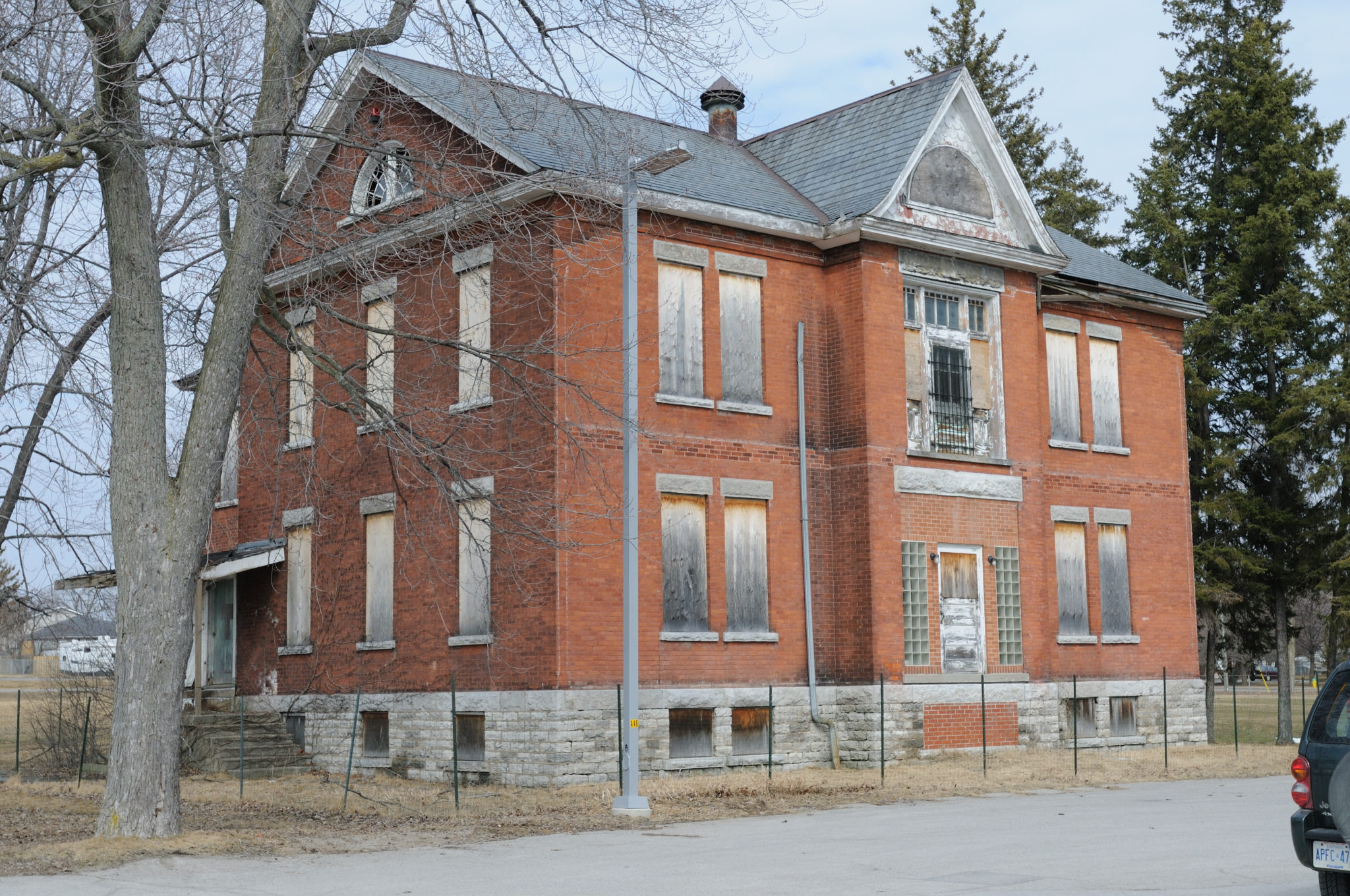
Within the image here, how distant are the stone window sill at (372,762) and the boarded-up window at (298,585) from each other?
2.68m

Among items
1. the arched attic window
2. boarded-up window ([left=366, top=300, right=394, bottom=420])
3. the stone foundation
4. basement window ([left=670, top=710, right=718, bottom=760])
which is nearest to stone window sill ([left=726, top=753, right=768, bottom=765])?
the stone foundation

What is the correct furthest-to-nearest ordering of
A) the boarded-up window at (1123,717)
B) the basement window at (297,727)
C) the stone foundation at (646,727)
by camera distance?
the boarded-up window at (1123,717) → the basement window at (297,727) → the stone foundation at (646,727)

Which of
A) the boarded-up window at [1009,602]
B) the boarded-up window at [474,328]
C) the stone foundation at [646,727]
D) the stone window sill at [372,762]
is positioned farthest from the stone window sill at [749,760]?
the boarded-up window at [474,328]

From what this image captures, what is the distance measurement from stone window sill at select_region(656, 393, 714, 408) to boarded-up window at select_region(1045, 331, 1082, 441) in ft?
24.5

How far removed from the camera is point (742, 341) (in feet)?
73.9

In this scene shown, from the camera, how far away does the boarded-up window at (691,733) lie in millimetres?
20969

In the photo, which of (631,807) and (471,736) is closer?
(631,807)

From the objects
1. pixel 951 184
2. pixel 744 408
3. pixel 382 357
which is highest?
pixel 951 184

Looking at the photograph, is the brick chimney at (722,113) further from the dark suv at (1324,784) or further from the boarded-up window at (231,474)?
the dark suv at (1324,784)

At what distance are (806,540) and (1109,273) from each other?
989 cm

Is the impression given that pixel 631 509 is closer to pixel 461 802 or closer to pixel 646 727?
pixel 461 802

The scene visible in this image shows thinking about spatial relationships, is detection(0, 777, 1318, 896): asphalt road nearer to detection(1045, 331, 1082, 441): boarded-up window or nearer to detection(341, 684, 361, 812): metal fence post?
detection(341, 684, 361, 812): metal fence post

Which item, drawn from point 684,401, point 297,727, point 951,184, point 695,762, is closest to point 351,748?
point 695,762

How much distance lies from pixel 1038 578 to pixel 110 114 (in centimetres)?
1645
